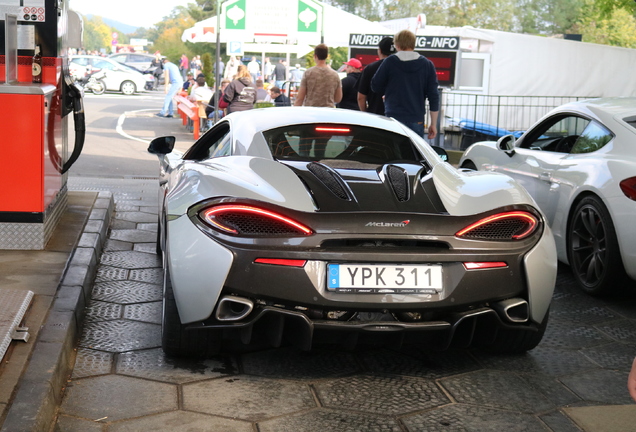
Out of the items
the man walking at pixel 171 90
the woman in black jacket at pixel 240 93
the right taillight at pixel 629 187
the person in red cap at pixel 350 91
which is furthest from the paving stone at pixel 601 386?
the man walking at pixel 171 90

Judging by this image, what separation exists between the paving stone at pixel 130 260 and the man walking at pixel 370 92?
402 cm

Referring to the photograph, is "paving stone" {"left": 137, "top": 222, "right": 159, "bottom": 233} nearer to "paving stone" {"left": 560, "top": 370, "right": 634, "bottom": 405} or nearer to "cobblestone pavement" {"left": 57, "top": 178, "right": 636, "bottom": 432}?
"cobblestone pavement" {"left": 57, "top": 178, "right": 636, "bottom": 432}

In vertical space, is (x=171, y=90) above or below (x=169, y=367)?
above

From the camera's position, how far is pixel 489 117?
682 inches

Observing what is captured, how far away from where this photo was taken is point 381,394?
3762mm

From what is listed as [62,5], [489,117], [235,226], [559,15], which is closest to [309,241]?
[235,226]

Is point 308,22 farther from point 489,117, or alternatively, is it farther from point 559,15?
point 559,15

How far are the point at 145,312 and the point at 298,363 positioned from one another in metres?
1.19

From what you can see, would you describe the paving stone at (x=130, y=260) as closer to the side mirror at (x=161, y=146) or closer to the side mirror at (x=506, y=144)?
the side mirror at (x=161, y=146)

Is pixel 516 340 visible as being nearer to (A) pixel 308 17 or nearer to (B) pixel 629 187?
(B) pixel 629 187

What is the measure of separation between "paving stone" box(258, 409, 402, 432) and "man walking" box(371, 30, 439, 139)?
5.68 metres

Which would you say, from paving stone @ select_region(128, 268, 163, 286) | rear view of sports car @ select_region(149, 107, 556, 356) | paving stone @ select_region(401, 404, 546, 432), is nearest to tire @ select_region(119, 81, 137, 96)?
paving stone @ select_region(128, 268, 163, 286)

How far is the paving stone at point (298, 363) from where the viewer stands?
4.01 m

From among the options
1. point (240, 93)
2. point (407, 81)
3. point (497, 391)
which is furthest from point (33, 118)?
point (240, 93)
